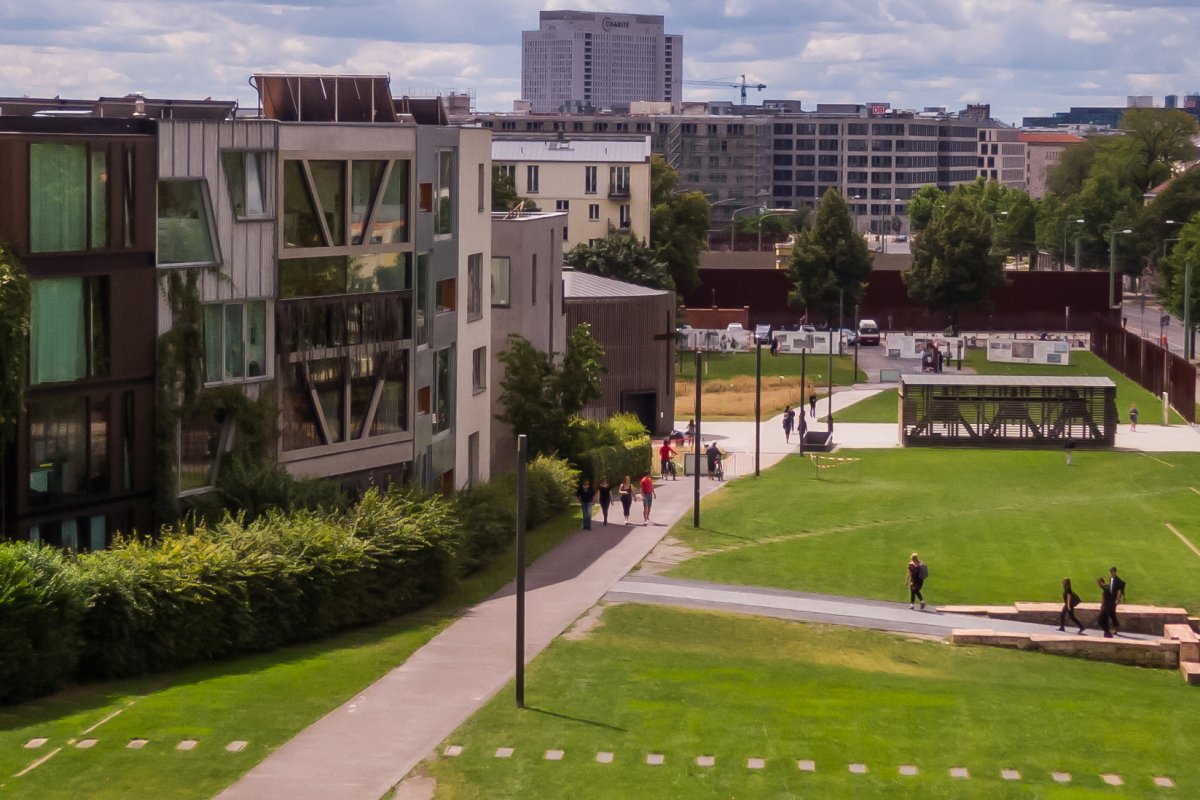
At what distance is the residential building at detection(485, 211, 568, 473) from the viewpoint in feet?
A: 173

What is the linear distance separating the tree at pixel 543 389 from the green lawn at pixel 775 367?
40130 millimetres

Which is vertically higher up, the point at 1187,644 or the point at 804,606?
the point at 804,606

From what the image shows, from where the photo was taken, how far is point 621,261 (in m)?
101

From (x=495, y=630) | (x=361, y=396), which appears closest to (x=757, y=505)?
(x=361, y=396)

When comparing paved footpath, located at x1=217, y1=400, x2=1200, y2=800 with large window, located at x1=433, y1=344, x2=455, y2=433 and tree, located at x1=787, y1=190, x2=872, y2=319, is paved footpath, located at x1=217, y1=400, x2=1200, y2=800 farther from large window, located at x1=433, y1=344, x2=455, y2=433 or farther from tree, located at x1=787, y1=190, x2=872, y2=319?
tree, located at x1=787, y1=190, x2=872, y2=319

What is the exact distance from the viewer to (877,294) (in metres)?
130

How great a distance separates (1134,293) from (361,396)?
138943mm

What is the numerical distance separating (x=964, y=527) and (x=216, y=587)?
83.7 feet

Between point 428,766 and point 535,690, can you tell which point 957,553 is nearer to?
point 535,690

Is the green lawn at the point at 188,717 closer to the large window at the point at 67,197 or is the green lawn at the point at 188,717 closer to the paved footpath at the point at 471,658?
the paved footpath at the point at 471,658

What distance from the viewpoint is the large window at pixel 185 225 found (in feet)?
112

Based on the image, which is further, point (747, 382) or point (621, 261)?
point (621, 261)

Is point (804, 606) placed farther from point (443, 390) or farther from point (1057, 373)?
point (1057, 373)

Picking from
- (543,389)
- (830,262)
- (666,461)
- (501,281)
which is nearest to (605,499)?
(543,389)
